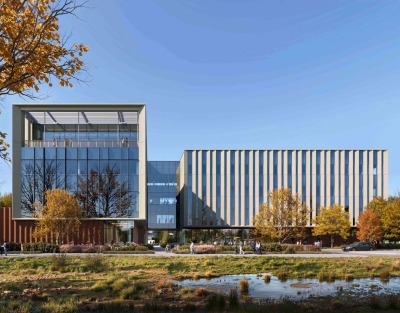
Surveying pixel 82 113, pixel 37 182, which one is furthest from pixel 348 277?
pixel 37 182

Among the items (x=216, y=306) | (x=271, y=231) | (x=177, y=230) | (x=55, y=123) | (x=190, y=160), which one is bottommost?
(x=177, y=230)

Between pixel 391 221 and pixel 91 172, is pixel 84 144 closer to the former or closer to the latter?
pixel 91 172

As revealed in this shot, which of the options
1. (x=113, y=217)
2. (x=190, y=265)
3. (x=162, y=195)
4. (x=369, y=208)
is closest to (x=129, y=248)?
(x=113, y=217)

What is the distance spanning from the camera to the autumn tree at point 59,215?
42.7 meters

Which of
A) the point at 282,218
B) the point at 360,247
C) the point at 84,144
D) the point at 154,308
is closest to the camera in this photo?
the point at 154,308

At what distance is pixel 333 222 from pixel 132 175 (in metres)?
34.9

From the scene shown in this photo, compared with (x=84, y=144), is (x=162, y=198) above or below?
below

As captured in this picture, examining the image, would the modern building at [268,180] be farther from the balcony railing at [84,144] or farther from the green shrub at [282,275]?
the green shrub at [282,275]

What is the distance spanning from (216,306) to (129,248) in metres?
32.2

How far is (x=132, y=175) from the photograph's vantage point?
47.7m

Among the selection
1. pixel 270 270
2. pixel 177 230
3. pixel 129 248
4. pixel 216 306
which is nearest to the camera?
pixel 216 306

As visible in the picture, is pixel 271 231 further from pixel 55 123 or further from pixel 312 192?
pixel 55 123

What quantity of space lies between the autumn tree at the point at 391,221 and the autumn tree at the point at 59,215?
47525 millimetres

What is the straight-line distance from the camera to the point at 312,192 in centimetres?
7000
